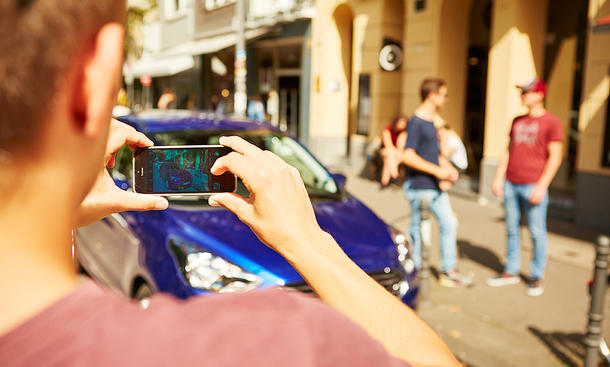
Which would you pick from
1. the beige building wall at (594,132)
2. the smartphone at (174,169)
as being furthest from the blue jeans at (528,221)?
the smartphone at (174,169)

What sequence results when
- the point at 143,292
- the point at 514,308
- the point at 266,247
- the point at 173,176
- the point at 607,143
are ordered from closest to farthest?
the point at 173,176
the point at 266,247
the point at 143,292
the point at 514,308
the point at 607,143

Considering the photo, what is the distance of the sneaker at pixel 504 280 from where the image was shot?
6094 mm

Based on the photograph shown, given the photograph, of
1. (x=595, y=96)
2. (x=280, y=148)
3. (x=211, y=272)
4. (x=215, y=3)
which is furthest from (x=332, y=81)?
(x=211, y=272)

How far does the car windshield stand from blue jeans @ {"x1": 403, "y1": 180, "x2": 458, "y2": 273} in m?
1.46

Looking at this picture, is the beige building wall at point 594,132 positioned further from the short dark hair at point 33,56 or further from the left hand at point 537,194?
the short dark hair at point 33,56

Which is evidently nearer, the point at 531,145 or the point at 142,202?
the point at 142,202

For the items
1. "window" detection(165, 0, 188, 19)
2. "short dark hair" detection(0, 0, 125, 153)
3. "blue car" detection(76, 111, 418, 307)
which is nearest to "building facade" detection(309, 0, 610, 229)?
"blue car" detection(76, 111, 418, 307)

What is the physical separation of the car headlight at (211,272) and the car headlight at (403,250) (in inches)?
44.4

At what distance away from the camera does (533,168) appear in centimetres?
570

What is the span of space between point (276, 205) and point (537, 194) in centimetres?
512

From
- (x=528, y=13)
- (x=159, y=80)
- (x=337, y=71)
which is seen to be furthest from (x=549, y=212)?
(x=159, y=80)

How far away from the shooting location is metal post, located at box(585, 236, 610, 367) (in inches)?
148

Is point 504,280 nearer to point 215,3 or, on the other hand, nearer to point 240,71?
point 240,71

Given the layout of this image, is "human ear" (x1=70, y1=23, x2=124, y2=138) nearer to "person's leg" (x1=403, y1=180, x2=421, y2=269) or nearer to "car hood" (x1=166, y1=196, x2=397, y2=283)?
"car hood" (x1=166, y1=196, x2=397, y2=283)
